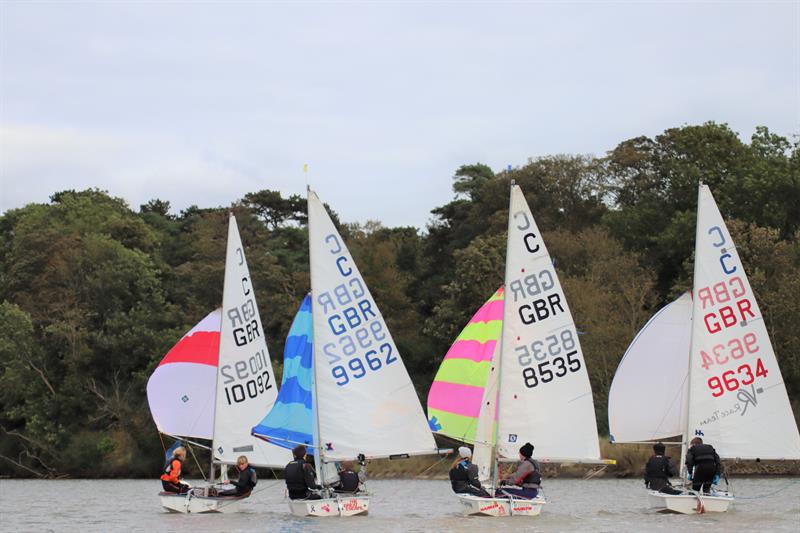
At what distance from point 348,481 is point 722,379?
8127mm

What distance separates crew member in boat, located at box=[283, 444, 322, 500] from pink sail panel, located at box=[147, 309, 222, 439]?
5171mm

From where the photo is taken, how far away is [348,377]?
88.8 feet

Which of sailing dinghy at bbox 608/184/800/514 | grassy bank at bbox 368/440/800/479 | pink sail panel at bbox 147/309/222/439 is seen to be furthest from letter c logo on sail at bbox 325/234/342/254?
grassy bank at bbox 368/440/800/479

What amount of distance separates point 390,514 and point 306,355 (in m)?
4.56

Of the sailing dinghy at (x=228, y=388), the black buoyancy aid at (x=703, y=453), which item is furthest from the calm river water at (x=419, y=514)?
the sailing dinghy at (x=228, y=388)

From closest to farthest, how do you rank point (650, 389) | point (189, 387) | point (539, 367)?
1. point (539, 367)
2. point (650, 389)
3. point (189, 387)

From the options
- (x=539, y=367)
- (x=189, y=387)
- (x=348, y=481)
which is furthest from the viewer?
(x=189, y=387)

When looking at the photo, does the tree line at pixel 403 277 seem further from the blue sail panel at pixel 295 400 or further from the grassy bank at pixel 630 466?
the blue sail panel at pixel 295 400

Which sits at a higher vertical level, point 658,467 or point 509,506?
point 658,467

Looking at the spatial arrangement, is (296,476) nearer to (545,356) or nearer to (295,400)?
(295,400)

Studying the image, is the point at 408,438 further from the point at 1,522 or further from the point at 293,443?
the point at 1,522

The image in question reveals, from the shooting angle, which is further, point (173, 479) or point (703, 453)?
point (173, 479)

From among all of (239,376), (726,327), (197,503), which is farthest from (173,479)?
(726,327)

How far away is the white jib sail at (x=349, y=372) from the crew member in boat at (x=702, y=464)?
17.3ft
